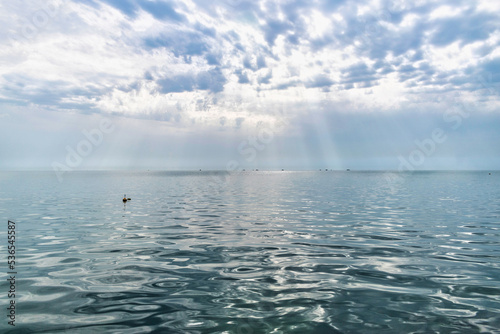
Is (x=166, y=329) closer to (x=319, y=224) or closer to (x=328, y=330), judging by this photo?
(x=328, y=330)

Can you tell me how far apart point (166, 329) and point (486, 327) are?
823cm

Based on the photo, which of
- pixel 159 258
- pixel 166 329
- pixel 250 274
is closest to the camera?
pixel 166 329

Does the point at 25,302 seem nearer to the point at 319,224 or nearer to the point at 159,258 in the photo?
the point at 159,258

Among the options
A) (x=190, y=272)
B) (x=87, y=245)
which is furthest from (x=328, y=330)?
(x=87, y=245)

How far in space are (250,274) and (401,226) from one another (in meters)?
16.9

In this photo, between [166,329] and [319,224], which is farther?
[319,224]

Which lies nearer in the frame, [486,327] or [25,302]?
[486,327]

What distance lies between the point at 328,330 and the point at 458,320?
3.66 meters

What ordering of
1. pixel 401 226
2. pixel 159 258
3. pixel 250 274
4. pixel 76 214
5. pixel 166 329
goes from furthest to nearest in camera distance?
pixel 76 214
pixel 401 226
pixel 159 258
pixel 250 274
pixel 166 329

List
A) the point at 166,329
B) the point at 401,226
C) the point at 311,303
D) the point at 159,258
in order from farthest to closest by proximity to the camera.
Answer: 1. the point at 401,226
2. the point at 159,258
3. the point at 311,303
4. the point at 166,329

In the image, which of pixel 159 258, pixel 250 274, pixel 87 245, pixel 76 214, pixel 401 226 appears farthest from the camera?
pixel 76 214

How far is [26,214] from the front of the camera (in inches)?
1284

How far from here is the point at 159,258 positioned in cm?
1596

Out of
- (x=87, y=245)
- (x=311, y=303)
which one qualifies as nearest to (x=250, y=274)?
(x=311, y=303)
